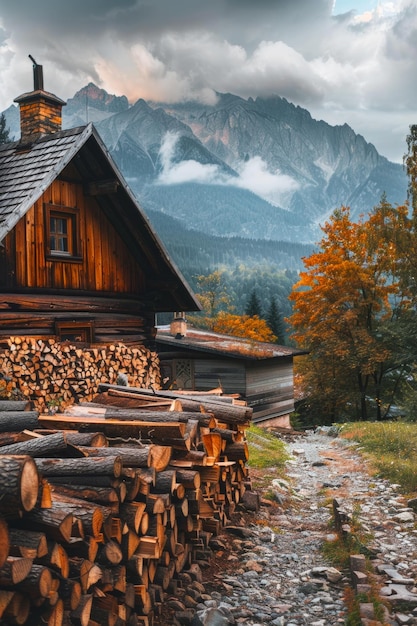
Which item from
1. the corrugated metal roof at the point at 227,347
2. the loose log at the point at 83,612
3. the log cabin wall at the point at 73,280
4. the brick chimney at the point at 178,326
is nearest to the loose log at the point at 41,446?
the loose log at the point at 83,612

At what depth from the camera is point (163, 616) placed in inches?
225

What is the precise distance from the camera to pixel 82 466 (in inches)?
201

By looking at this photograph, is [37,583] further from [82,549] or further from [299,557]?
[299,557]

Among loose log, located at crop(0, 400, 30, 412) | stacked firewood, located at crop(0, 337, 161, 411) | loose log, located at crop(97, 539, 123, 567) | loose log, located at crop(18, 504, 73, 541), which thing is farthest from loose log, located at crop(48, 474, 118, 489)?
stacked firewood, located at crop(0, 337, 161, 411)

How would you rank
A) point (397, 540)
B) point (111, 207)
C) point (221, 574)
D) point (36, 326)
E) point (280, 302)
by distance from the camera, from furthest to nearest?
point (280, 302), point (111, 207), point (36, 326), point (397, 540), point (221, 574)

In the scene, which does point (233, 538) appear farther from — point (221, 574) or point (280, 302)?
point (280, 302)

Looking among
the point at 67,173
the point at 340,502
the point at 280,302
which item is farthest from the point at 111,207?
the point at 280,302

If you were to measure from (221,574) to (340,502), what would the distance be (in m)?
3.53

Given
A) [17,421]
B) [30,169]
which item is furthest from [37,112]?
[17,421]

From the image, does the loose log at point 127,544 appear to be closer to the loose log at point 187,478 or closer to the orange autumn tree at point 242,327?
the loose log at point 187,478

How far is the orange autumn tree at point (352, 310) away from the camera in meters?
27.2

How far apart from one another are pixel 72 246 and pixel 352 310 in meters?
19.1

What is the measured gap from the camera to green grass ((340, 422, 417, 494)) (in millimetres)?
10539

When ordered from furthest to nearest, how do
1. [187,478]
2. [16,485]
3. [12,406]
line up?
[12,406], [187,478], [16,485]
